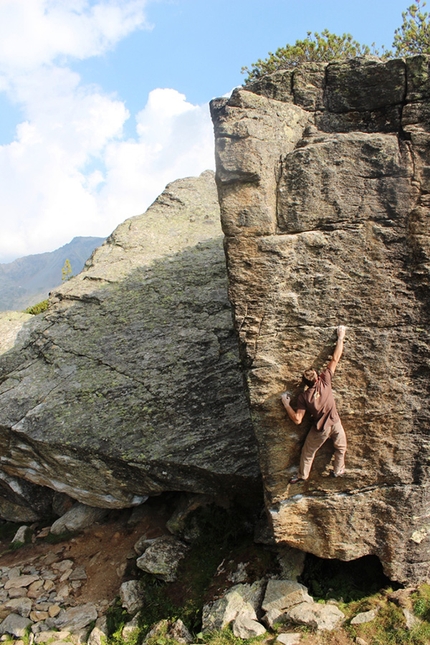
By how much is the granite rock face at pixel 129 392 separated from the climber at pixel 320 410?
2912mm

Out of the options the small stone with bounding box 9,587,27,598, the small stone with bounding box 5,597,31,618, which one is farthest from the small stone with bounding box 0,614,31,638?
the small stone with bounding box 9,587,27,598

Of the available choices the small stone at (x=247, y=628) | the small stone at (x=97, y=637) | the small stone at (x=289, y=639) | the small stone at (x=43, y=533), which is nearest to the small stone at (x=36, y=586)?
the small stone at (x=43, y=533)

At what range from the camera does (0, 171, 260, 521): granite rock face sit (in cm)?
1238

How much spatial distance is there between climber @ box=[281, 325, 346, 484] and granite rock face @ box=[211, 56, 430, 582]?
23 centimetres

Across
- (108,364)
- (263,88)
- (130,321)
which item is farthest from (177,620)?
(263,88)

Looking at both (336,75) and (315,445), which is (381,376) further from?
(336,75)

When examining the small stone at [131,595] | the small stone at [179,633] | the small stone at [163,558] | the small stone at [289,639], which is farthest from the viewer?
the small stone at [163,558]

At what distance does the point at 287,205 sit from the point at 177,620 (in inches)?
376

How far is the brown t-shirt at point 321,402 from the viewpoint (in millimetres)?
8953

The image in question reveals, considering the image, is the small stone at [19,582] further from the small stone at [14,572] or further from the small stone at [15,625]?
the small stone at [15,625]

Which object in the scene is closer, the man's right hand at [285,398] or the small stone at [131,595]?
the man's right hand at [285,398]

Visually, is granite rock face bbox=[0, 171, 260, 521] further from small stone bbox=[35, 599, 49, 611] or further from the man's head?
the man's head

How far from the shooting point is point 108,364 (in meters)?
14.1

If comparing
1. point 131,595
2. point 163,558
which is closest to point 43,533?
point 131,595
